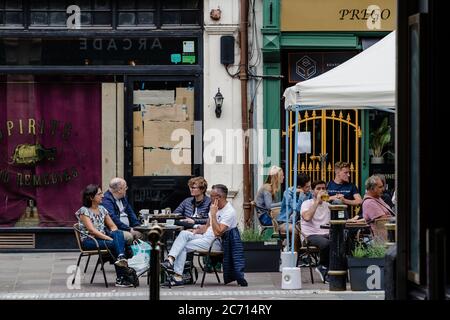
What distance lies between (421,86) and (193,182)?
28.4 ft

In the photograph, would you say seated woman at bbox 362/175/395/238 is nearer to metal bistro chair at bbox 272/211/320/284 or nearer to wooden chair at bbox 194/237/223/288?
metal bistro chair at bbox 272/211/320/284

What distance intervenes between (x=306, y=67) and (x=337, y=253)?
607cm

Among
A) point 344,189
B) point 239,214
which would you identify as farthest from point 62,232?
point 344,189

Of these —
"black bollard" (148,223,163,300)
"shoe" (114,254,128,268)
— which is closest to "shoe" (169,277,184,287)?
"shoe" (114,254,128,268)

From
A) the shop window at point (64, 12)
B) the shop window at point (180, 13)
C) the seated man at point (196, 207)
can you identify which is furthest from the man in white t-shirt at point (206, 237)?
the shop window at point (64, 12)

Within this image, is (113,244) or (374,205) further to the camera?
(374,205)

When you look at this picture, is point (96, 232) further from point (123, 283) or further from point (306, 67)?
point (306, 67)

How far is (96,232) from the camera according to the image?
14.2 metres

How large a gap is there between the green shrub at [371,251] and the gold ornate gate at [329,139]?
523 cm

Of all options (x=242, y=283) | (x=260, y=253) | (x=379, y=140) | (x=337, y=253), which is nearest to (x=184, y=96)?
(x=379, y=140)

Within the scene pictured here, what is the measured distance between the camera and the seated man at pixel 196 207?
1520 centimetres

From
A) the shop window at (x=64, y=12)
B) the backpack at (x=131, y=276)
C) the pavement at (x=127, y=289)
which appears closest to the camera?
the pavement at (x=127, y=289)

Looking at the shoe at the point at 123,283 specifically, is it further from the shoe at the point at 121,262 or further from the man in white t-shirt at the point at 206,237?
the man in white t-shirt at the point at 206,237
